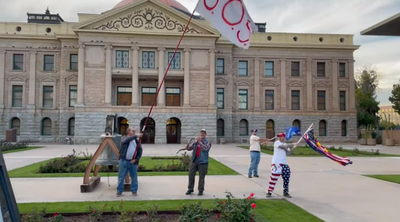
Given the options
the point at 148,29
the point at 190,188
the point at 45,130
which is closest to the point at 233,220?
the point at 190,188

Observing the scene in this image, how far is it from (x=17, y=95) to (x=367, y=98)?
58.3m

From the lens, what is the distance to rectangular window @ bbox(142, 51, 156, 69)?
4137 cm

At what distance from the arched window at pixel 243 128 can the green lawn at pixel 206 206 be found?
36.4 meters

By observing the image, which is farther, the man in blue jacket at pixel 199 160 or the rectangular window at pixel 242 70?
the rectangular window at pixel 242 70

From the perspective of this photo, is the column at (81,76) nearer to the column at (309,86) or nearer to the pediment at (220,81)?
the pediment at (220,81)

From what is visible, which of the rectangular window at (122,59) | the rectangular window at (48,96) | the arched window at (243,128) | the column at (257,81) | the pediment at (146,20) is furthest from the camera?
the column at (257,81)

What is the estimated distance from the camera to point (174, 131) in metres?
43.4

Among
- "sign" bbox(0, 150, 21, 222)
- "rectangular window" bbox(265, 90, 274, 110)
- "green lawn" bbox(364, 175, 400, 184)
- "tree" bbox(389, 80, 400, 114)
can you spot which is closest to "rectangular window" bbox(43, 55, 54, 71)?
"rectangular window" bbox(265, 90, 274, 110)

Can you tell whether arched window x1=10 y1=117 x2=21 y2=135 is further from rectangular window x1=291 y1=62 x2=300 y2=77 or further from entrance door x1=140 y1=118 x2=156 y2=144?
rectangular window x1=291 y1=62 x2=300 y2=77

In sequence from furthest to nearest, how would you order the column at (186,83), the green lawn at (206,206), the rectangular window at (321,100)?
the rectangular window at (321,100) → the column at (186,83) → the green lawn at (206,206)

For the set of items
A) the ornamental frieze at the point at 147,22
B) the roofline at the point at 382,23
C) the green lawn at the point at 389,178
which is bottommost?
the green lawn at the point at 389,178

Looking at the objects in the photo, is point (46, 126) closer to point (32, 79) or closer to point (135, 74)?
point (32, 79)

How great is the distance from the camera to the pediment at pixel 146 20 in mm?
40219

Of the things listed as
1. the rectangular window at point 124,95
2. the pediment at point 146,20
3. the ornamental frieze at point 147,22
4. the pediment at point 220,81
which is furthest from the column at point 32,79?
the pediment at point 220,81
